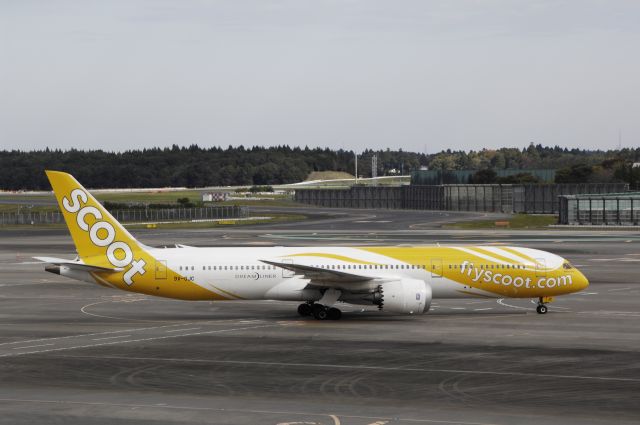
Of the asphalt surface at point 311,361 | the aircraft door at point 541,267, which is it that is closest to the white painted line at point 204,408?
the asphalt surface at point 311,361

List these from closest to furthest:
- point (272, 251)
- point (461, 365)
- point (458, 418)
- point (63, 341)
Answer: point (458, 418) → point (461, 365) → point (63, 341) → point (272, 251)

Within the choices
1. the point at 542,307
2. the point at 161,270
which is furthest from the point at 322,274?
the point at 542,307

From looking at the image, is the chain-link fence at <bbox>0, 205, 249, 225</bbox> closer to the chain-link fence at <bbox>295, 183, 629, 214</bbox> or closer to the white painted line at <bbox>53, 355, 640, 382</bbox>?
the chain-link fence at <bbox>295, 183, 629, 214</bbox>

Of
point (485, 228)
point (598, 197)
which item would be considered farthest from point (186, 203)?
point (598, 197)

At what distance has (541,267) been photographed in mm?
50281

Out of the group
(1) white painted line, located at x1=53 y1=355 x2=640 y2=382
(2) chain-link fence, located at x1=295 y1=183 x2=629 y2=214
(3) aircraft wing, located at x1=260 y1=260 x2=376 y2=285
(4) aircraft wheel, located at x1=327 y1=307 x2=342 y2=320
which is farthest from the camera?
(2) chain-link fence, located at x1=295 y1=183 x2=629 y2=214

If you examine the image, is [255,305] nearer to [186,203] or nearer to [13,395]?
[13,395]

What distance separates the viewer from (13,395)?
31781 millimetres

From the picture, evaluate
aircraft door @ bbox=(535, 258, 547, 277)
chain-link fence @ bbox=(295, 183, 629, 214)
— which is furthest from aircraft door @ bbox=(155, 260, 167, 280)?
chain-link fence @ bbox=(295, 183, 629, 214)

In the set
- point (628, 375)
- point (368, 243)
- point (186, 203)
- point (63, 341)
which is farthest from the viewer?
point (186, 203)

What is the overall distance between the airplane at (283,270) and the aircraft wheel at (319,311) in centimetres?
5

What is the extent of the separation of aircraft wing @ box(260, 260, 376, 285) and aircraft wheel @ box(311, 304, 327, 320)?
134 centimetres

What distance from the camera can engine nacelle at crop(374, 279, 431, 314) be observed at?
47344 millimetres

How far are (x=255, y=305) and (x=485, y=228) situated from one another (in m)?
75.4
